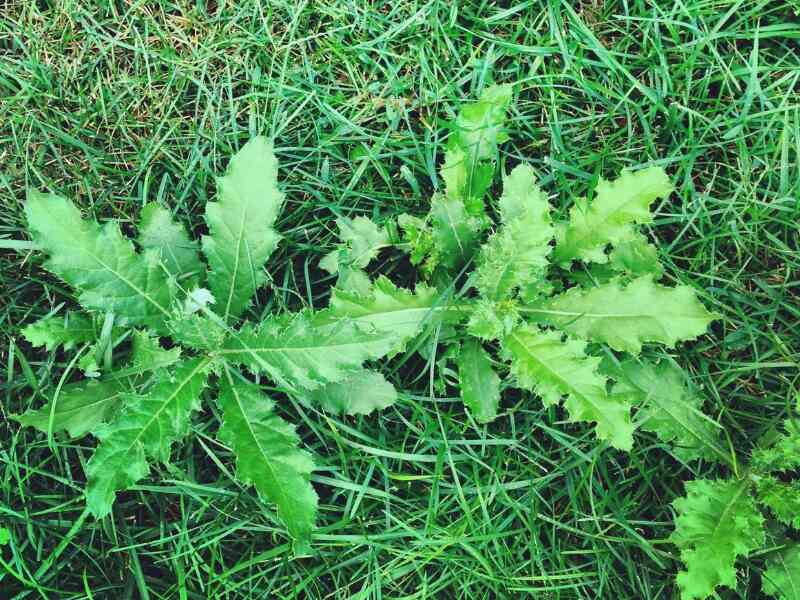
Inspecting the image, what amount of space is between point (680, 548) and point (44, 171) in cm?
273

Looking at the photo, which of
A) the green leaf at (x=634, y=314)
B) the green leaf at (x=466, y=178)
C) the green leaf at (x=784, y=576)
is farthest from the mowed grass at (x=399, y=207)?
the green leaf at (x=634, y=314)

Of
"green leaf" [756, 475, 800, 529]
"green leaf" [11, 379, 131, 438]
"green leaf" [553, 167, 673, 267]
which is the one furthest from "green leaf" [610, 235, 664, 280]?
"green leaf" [11, 379, 131, 438]

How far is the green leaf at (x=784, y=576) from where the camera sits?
105 inches

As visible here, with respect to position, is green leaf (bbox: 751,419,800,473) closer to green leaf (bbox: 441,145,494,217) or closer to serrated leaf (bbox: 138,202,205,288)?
green leaf (bbox: 441,145,494,217)

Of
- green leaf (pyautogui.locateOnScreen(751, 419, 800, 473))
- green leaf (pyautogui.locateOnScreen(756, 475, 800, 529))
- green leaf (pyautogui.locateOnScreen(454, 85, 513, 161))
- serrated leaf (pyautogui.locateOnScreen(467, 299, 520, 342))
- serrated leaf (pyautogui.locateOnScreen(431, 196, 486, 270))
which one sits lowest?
green leaf (pyautogui.locateOnScreen(756, 475, 800, 529))

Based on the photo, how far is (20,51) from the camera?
2.99 meters

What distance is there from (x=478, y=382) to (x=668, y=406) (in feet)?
2.32

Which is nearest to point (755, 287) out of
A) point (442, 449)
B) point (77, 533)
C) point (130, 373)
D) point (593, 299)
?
point (593, 299)

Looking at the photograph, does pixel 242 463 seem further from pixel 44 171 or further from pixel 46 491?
pixel 44 171

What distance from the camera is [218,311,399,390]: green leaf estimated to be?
7.75 feet

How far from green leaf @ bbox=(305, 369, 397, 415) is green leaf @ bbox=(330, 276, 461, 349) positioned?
175 millimetres

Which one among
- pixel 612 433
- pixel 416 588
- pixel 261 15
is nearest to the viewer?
pixel 612 433

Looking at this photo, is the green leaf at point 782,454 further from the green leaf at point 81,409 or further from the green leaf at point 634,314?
the green leaf at point 81,409

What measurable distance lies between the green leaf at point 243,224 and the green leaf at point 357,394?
0.43 metres
